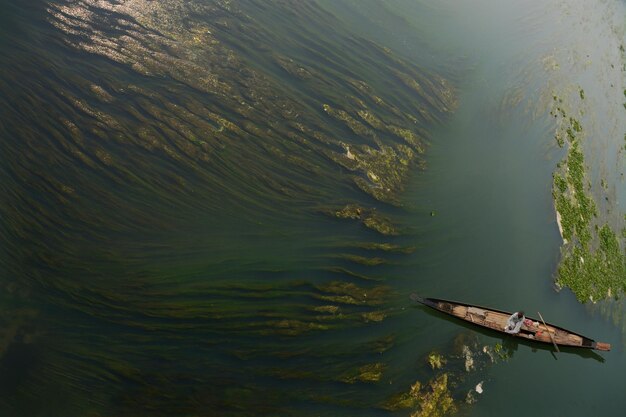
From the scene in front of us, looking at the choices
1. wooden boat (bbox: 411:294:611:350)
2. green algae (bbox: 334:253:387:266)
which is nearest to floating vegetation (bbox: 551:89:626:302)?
wooden boat (bbox: 411:294:611:350)

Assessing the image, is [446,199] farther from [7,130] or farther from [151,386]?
[7,130]

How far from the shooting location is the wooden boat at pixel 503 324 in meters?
9.92

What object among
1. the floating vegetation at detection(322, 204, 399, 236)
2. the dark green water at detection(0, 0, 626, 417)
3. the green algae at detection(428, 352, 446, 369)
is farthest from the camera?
the floating vegetation at detection(322, 204, 399, 236)

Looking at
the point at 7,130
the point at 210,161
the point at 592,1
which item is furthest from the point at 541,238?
A: the point at 592,1

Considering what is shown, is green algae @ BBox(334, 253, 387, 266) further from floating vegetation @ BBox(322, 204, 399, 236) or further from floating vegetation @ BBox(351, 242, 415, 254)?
floating vegetation @ BBox(322, 204, 399, 236)

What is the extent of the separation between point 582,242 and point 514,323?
4.13m

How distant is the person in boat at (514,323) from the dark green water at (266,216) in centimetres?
43

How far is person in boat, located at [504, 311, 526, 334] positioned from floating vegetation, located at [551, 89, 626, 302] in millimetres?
2250

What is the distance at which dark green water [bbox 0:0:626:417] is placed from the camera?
8438mm

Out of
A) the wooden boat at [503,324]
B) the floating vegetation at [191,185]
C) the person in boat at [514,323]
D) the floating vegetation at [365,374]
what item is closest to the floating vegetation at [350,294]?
the floating vegetation at [191,185]

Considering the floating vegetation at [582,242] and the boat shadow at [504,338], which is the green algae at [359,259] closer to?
the boat shadow at [504,338]

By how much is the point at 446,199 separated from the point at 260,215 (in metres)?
5.14

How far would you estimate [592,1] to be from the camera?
2133 centimetres

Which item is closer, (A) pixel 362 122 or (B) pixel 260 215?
(B) pixel 260 215
